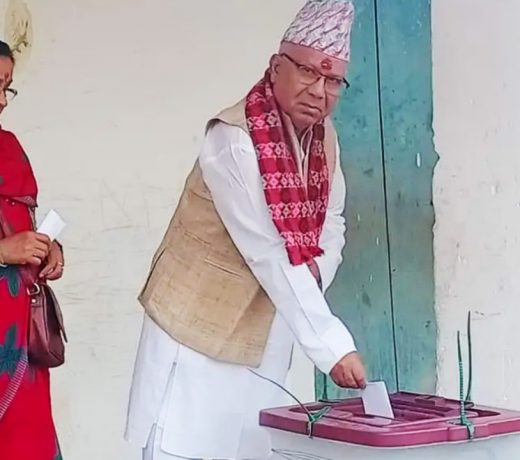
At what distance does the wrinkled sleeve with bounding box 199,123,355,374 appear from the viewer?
2.08 m

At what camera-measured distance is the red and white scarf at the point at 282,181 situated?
2146mm

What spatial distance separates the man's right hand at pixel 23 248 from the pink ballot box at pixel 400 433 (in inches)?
21.0

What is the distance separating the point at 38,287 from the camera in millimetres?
2328

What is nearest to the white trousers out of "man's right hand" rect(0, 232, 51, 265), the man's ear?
"man's right hand" rect(0, 232, 51, 265)

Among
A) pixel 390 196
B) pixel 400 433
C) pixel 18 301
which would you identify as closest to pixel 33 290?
pixel 18 301

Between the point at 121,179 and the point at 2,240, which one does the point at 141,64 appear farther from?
the point at 2,240

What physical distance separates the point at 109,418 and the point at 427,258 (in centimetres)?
114

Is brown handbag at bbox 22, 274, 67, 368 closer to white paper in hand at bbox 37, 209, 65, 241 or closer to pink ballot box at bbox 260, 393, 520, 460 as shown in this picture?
white paper in hand at bbox 37, 209, 65, 241

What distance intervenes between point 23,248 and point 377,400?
0.73 meters

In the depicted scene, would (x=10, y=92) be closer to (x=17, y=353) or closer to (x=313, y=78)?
(x=17, y=353)

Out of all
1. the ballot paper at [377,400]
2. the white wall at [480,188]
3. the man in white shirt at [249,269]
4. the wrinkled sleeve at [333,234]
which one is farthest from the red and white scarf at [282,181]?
the white wall at [480,188]

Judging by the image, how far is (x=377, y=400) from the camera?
78.1 inches

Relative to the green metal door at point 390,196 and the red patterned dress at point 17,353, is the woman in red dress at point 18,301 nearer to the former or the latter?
the red patterned dress at point 17,353

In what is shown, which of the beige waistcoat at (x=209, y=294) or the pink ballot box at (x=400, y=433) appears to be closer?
the pink ballot box at (x=400, y=433)
